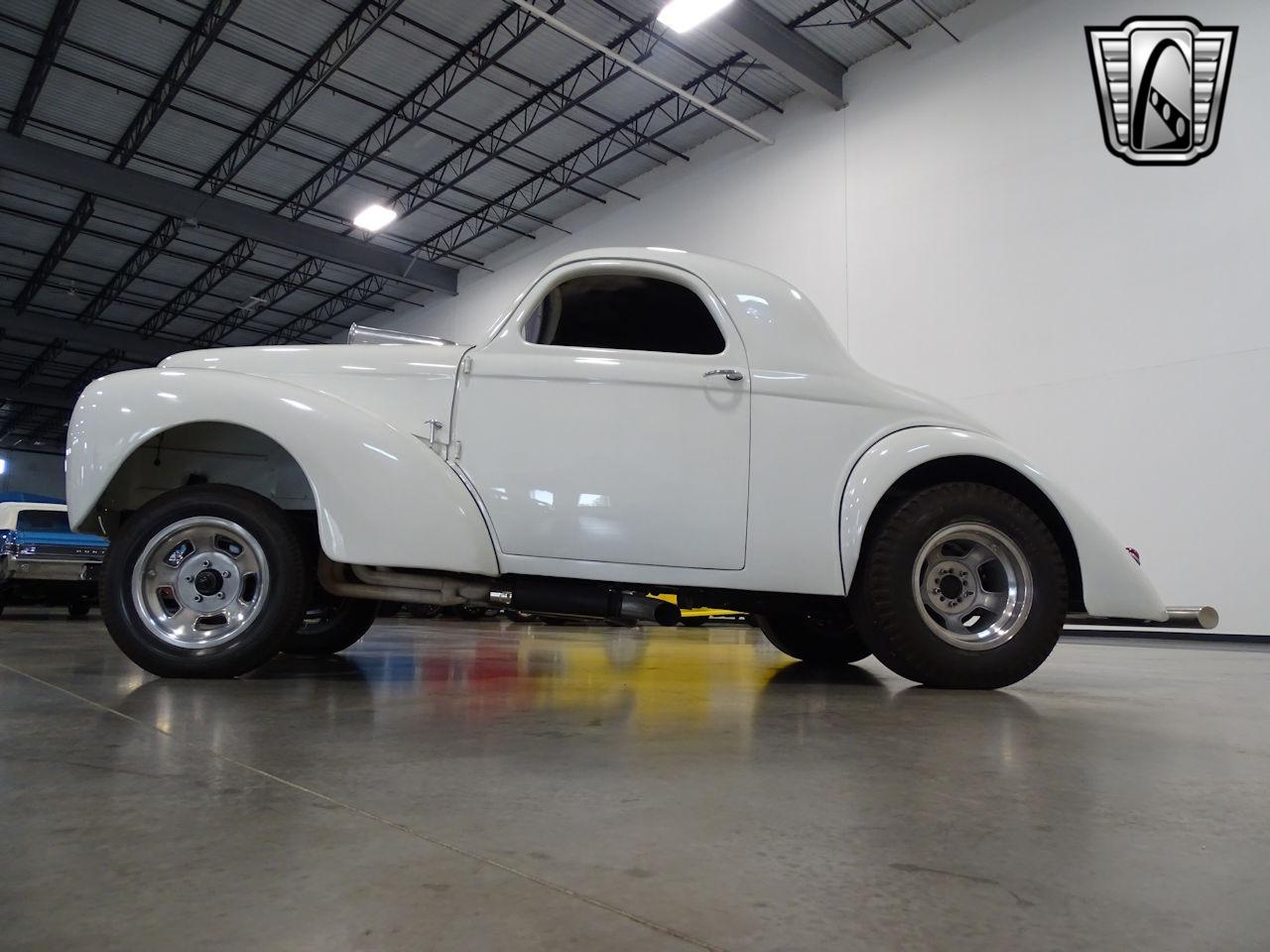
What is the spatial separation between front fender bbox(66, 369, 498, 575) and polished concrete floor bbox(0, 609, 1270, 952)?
2.06 feet

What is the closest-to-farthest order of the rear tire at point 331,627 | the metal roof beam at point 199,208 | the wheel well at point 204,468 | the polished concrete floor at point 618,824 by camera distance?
the polished concrete floor at point 618,824, the wheel well at point 204,468, the rear tire at point 331,627, the metal roof beam at point 199,208

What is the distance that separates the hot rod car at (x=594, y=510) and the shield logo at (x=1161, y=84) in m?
10.2

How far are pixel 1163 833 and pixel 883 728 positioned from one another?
1.07m

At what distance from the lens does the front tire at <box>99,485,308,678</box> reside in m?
3.33

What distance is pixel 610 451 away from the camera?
11.4 feet

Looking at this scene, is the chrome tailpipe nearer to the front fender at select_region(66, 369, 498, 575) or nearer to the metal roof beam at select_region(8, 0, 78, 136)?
the front fender at select_region(66, 369, 498, 575)

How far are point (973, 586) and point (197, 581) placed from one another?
3259 mm

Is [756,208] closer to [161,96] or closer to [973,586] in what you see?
[161,96]

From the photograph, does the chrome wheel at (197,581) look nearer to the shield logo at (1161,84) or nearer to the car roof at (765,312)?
the car roof at (765,312)

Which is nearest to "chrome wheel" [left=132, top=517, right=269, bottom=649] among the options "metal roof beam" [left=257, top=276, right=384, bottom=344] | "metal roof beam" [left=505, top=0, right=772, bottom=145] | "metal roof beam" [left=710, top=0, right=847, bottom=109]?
"metal roof beam" [left=505, top=0, right=772, bottom=145]

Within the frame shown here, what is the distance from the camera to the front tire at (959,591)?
345 centimetres

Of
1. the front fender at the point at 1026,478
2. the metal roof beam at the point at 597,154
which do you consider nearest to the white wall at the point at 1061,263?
the metal roof beam at the point at 597,154

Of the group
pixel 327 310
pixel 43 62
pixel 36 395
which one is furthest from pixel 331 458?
pixel 36 395

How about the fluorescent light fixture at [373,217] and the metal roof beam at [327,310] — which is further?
the metal roof beam at [327,310]
